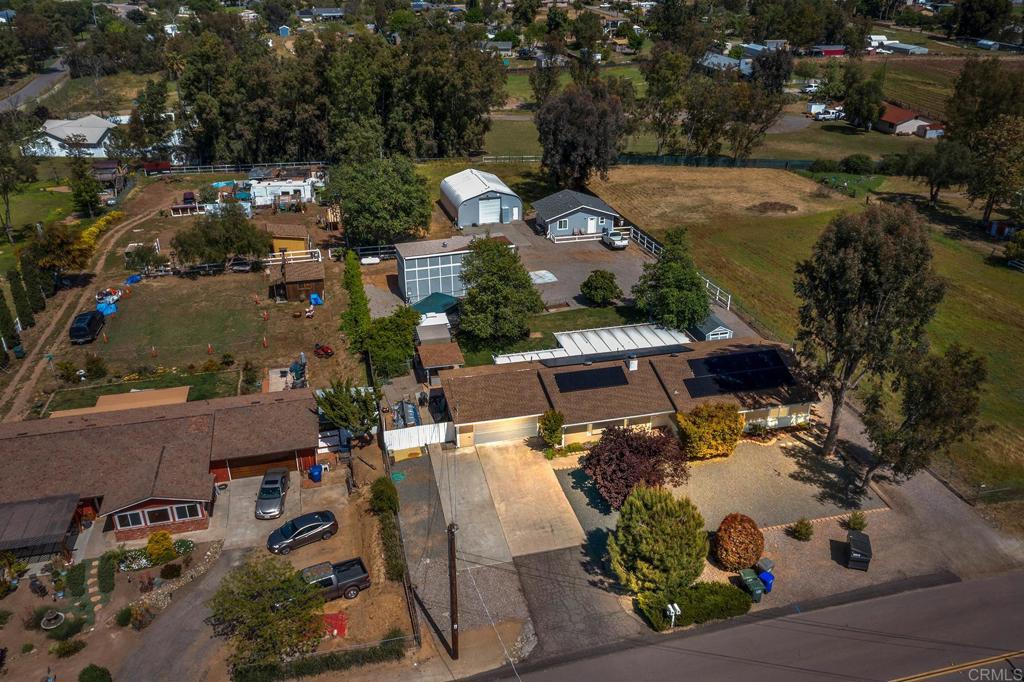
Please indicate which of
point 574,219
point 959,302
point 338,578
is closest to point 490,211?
point 574,219

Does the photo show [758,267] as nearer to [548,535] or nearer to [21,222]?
[548,535]

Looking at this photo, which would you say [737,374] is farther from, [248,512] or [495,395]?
[248,512]

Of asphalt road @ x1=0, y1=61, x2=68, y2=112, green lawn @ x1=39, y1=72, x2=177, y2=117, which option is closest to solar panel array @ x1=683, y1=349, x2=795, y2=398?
green lawn @ x1=39, y1=72, x2=177, y2=117

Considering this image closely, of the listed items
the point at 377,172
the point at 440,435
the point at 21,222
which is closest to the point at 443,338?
the point at 440,435

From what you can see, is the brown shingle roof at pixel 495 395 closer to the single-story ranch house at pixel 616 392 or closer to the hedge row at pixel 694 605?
the single-story ranch house at pixel 616 392

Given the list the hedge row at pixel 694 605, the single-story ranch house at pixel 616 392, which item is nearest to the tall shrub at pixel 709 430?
the single-story ranch house at pixel 616 392

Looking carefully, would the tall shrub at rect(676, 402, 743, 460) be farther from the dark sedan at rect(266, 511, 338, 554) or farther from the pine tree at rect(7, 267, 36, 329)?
the pine tree at rect(7, 267, 36, 329)
